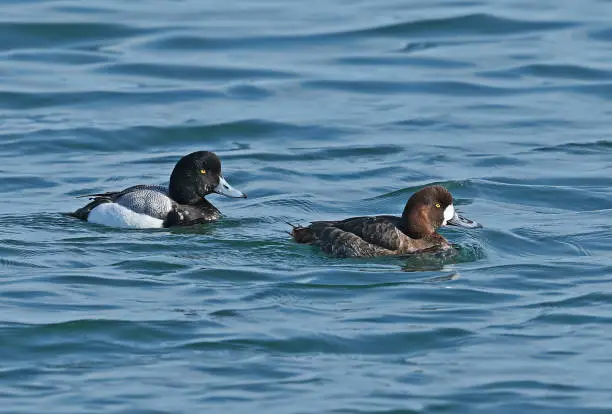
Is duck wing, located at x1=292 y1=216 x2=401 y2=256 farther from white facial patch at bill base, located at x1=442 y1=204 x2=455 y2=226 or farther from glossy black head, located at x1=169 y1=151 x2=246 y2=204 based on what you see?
glossy black head, located at x1=169 y1=151 x2=246 y2=204

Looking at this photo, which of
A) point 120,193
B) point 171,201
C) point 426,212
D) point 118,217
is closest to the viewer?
point 426,212

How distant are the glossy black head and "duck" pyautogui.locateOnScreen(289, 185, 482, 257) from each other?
1902mm

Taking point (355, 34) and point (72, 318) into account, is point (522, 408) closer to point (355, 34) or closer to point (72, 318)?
point (72, 318)

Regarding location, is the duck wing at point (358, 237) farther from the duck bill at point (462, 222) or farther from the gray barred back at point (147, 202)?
the gray barred back at point (147, 202)

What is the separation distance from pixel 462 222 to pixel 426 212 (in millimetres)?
480

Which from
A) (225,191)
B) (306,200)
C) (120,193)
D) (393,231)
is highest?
(120,193)

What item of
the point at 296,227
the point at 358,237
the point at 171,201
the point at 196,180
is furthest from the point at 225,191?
the point at 358,237

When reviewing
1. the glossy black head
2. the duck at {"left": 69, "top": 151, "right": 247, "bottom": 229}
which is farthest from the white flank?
the glossy black head

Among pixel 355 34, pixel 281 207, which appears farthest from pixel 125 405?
pixel 355 34

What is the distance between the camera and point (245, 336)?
37.1ft

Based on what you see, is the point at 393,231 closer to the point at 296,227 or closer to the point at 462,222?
the point at 462,222

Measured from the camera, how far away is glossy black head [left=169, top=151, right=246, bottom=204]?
52.1 feet

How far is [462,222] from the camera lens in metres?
14.4

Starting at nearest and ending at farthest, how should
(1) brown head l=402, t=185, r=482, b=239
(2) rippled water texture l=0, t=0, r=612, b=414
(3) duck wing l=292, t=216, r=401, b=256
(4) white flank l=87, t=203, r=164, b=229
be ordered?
(2) rippled water texture l=0, t=0, r=612, b=414, (3) duck wing l=292, t=216, r=401, b=256, (1) brown head l=402, t=185, r=482, b=239, (4) white flank l=87, t=203, r=164, b=229
